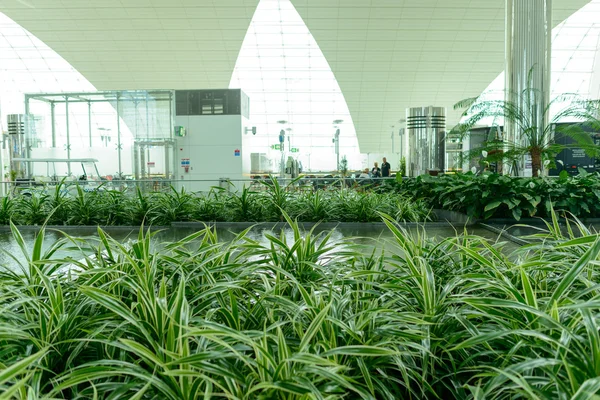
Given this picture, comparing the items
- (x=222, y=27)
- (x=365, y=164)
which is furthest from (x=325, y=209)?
(x=365, y=164)

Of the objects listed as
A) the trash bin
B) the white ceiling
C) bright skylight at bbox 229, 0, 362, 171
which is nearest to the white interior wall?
the trash bin

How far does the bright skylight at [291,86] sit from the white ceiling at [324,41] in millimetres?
3031

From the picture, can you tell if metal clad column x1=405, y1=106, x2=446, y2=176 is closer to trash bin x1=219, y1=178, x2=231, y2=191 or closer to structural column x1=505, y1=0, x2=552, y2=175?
structural column x1=505, y1=0, x2=552, y2=175

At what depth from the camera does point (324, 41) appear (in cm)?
3588

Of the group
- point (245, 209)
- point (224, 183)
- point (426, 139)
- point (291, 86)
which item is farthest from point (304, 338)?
point (291, 86)

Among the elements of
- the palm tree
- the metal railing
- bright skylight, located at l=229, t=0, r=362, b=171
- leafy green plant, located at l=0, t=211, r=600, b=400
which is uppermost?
bright skylight, located at l=229, t=0, r=362, b=171

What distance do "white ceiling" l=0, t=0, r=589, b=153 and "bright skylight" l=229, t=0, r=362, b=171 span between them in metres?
3.03

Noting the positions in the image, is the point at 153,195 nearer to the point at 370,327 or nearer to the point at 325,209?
the point at 325,209

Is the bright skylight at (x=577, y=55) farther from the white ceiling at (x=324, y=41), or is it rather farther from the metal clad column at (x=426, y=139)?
the metal clad column at (x=426, y=139)

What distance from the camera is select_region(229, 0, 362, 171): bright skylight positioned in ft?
126

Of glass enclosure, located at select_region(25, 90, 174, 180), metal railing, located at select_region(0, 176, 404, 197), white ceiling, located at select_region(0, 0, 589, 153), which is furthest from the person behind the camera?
white ceiling, located at select_region(0, 0, 589, 153)

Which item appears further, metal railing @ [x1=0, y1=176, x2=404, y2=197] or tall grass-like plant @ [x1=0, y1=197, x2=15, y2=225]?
metal railing @ [x1=0, y1=176, x2=404, y2=197]

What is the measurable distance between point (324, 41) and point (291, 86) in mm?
9913

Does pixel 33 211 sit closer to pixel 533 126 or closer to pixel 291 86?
pixel 533 126
